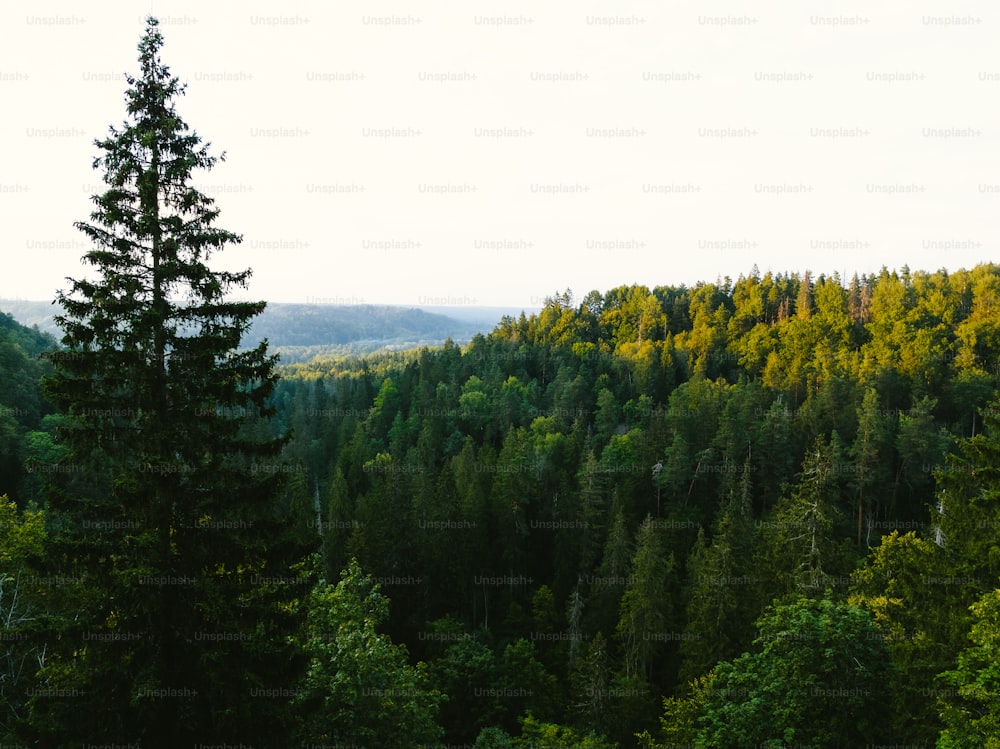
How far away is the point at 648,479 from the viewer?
57.8 metres

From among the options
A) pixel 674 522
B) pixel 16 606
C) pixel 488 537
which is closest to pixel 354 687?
pixel 16 606

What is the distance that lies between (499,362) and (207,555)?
85894 mm

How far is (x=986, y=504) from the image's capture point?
15906mm

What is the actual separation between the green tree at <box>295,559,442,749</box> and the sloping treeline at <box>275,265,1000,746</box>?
925 cm

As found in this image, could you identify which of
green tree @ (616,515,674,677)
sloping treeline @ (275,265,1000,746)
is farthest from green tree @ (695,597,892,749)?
green tree @ (616,515,674,677)

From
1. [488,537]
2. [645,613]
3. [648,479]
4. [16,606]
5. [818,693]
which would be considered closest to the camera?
[818,693]

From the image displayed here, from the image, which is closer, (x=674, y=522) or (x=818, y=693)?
(x=818, y=693)

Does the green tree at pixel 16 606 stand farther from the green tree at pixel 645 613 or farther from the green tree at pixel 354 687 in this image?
the green tree at pixel 645 613

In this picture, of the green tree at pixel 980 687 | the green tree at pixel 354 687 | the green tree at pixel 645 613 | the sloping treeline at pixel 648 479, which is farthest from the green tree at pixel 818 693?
the green tree at pixel 645 613

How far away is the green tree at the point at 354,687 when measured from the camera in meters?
16.5

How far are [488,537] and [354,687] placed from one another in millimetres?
33034

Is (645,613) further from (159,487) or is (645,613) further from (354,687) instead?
(159,487)

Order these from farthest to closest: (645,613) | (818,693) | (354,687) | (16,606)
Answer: (645,613), (16,606), (818,693), (354,687)

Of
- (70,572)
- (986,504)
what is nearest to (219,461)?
(70,572)
